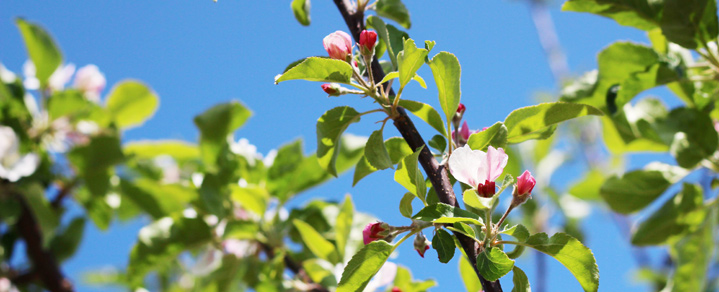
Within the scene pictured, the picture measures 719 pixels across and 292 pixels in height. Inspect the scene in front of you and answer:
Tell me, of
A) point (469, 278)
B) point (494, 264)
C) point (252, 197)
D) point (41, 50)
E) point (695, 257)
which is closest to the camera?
point (494, 264)

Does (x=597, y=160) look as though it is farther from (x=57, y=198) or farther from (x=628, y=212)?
(x=57, y=198)

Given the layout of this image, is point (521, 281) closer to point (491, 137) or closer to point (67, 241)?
point (491, 137)

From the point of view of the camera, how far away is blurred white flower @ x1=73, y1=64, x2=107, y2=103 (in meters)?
2.44

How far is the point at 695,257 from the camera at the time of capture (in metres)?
1.38

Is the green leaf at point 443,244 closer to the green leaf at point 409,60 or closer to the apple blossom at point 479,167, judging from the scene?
the apple blossom at point 479,167

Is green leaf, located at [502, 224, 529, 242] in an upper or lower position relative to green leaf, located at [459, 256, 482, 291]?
upper

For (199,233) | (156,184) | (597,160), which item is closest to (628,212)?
(199,233)

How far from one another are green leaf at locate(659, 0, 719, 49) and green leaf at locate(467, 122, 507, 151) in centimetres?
66

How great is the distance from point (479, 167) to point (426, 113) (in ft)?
0.58

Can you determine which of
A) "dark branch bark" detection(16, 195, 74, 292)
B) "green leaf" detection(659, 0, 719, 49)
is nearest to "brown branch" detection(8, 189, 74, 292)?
"dark branch bark" detection(16, 195, 74, 292)

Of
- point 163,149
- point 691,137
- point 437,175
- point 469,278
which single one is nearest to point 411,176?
point 437,175

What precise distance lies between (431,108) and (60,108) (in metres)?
1.74

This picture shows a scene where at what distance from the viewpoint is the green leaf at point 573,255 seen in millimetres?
796

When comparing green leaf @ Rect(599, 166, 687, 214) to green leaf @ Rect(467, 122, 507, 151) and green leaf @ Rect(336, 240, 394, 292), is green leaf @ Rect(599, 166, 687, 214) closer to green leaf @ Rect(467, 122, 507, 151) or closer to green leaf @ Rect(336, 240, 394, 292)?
green leaf @ Rect(467, 122, 507, 151)
